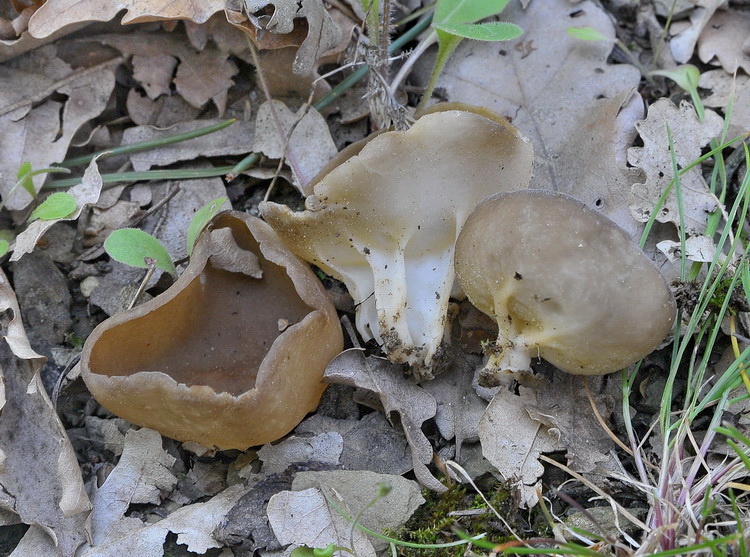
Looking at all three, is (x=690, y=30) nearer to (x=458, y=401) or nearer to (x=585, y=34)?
(x=585, y=34)

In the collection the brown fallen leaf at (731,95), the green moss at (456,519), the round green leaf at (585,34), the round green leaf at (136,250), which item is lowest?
the green moss at (456,519)

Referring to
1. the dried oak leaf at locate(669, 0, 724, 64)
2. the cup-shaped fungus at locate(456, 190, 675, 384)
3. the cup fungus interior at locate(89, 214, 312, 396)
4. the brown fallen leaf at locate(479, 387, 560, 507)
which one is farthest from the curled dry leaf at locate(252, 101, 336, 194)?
the dried oak leaf at locate(669, 0, 724, 64)

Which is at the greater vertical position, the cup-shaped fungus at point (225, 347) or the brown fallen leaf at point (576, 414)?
the cup-shaped fungus at point (225, 347)

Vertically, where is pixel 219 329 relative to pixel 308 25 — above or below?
below

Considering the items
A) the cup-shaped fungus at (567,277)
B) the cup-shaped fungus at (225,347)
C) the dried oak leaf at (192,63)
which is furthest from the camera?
the dried oak leaf at (192,63)

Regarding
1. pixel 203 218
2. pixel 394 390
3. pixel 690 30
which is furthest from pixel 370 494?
pixel 690 30

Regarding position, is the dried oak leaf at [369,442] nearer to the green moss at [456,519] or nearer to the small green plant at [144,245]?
the green moss at [456,519]

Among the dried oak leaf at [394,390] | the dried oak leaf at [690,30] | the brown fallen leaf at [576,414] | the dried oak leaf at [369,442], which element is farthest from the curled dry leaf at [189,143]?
the dried oak leaf at [690,30]

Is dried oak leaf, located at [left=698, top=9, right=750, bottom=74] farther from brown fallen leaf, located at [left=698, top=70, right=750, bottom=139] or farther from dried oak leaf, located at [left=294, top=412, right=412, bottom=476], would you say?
dried oak leaf, located at [left=294, top=412, right=412, bottom=476]
